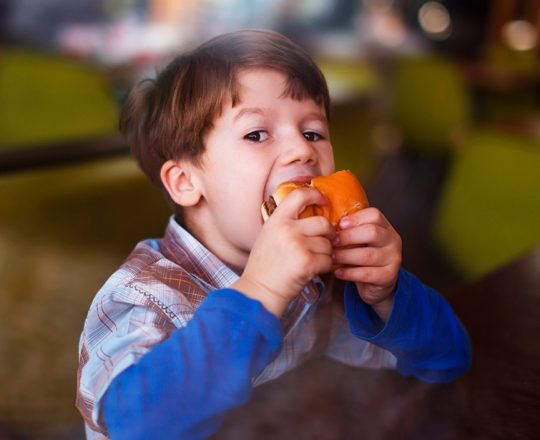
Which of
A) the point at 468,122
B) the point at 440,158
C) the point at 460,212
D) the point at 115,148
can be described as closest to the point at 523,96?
the point at 468,122

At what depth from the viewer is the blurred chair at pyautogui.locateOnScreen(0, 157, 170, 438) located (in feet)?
2.25

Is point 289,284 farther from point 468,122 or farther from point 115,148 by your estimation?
point 468,122

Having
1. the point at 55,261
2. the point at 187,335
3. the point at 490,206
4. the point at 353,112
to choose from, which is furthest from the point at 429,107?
the point at 187,335

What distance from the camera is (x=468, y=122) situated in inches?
149

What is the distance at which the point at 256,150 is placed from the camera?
50cm

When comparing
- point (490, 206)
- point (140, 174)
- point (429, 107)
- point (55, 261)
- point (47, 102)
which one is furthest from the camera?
point (429, 107)

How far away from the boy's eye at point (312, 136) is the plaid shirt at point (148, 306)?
128 mm

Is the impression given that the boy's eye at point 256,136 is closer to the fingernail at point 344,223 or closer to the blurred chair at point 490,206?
the fingernail at point 344,223

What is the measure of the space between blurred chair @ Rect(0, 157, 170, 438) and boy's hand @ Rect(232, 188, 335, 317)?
149mm

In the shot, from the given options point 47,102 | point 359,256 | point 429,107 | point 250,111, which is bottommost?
point 429,107

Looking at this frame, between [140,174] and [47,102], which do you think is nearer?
[140,174]

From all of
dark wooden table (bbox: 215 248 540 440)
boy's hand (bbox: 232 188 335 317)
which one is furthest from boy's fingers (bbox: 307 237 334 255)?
dark wooden table (bbox: 215 248 540 440)

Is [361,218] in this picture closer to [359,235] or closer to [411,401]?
[359,235]

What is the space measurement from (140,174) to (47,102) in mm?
2270
